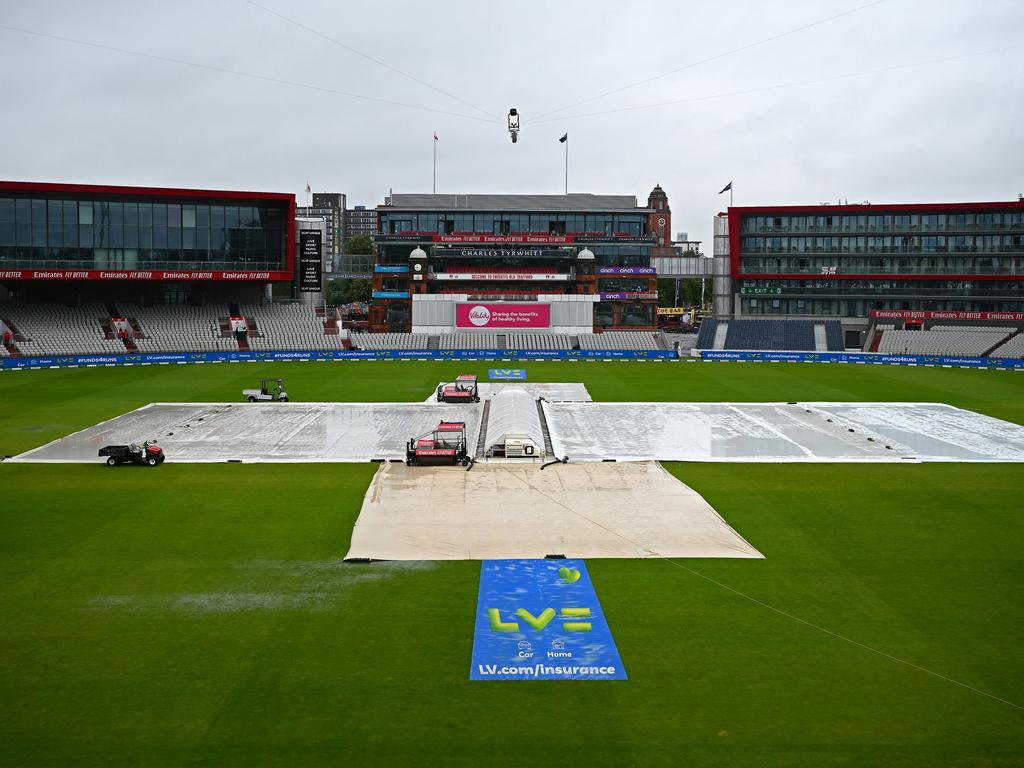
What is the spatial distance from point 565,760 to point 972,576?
13.2m

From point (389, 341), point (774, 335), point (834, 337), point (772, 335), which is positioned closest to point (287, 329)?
point (389, 341)

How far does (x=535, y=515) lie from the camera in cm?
2617

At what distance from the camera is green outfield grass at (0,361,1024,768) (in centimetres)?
1330

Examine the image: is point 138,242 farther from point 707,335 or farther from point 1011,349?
point 1011,349

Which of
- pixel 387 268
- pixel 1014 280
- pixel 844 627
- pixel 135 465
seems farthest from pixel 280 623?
pixel 1014 280

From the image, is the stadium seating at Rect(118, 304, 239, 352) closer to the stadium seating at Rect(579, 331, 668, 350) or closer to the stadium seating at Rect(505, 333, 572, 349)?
the stadium seating at Rect(505, 333, 572, 349)

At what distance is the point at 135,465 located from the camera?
34.1 meters

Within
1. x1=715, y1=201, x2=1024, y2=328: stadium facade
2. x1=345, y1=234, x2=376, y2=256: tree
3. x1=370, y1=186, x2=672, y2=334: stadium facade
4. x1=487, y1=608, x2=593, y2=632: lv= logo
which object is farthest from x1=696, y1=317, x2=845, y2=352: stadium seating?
x1=345, y1=234, x2=376, y2=256: tree

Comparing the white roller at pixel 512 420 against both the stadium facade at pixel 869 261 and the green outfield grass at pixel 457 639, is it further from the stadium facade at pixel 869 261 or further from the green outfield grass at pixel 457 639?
the stadium facade at pixel 869 261

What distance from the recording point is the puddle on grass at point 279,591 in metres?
18.9

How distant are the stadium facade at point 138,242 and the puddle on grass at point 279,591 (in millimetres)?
71781

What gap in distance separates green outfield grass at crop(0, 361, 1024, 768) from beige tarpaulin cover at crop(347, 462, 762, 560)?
98 cm

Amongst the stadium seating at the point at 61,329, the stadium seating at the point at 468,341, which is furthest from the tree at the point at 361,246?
the stadium seating at the point at 61,329

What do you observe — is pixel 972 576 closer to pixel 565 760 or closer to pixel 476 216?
pixel 565 760
